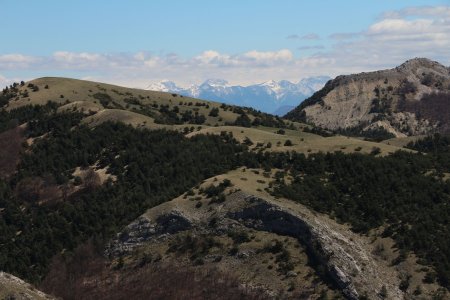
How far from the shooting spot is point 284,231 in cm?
8181

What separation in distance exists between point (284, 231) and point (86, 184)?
53329mm

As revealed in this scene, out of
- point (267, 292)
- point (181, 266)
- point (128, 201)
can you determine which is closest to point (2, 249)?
point (128, 201)

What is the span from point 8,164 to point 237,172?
64.4 meters

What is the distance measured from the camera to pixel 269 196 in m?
89.0

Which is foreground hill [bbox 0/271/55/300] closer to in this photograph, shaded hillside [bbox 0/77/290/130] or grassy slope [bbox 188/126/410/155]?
grassy slope [bbox 188/126/410/155]

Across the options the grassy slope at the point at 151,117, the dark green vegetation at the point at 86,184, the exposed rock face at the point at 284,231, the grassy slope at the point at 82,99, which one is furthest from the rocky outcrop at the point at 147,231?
the grassy slope at the point at 82,99

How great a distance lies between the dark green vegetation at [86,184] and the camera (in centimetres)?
10019

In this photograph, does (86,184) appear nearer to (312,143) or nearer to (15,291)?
(312,143)

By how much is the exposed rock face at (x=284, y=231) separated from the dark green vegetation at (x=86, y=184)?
7.44m

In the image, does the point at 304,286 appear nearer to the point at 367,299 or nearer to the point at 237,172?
the point at 367,299

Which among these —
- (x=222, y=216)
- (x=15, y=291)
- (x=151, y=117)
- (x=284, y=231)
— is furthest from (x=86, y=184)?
(x=15, y=291)

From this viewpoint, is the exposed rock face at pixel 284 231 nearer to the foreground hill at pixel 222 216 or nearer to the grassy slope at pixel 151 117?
the foreground hill at pixel 222 216

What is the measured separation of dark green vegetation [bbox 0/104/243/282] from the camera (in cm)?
10019

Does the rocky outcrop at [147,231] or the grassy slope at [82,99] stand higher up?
the grassy slope at [82,99]
